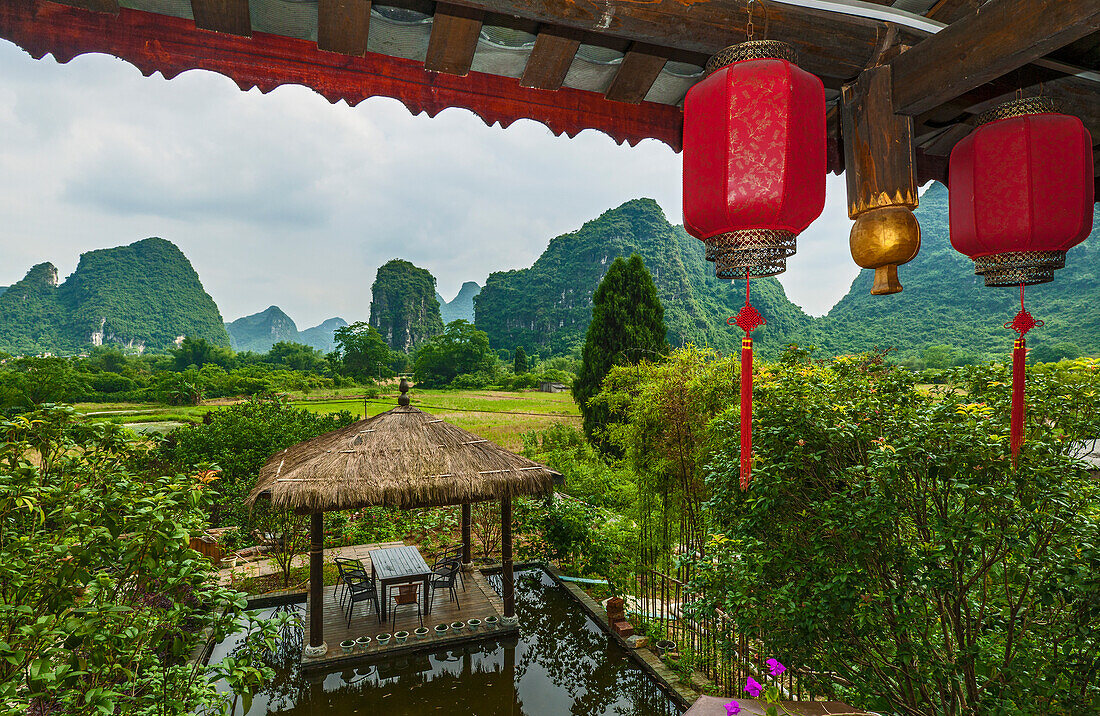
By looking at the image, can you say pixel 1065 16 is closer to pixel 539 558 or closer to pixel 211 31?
pixel 211 31

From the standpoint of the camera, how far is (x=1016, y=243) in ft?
4.80

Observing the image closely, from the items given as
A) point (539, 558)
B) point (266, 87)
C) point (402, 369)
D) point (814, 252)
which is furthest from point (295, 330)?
point (266, 87)

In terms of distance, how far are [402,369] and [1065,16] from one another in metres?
22.4

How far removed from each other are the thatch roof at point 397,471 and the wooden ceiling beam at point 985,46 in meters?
4.14

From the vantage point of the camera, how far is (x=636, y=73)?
5.56 ft

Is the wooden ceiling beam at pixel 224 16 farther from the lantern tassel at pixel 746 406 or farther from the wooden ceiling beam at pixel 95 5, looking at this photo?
the lantern tassel at pixel 746 406

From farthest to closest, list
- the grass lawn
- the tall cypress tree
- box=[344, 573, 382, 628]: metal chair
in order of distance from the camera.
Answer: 1. the grass lawn
2. the tall cypress tree
3. box=[344, 573, 382, 628]: metal chair

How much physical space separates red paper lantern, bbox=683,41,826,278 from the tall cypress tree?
10.3 m

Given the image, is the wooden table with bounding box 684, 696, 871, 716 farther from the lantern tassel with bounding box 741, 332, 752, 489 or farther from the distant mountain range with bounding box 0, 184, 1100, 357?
the distant mountain range with bounding box 0, 184, 1100, 357

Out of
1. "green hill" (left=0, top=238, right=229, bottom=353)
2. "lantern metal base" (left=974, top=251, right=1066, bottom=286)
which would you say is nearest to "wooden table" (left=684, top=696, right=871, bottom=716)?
"lantern metal base" (left=974, top=251, right=1066, bottom=286)

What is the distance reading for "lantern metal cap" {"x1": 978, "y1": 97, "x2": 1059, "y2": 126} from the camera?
1446 mm

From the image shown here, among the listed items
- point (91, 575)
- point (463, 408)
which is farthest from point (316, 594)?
point (463, 408)

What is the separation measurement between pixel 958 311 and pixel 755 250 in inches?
965

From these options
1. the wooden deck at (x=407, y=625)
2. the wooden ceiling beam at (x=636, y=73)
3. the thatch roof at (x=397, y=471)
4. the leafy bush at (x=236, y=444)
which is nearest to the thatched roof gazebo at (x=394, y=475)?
the thatch roof at (x=397, y=471)
